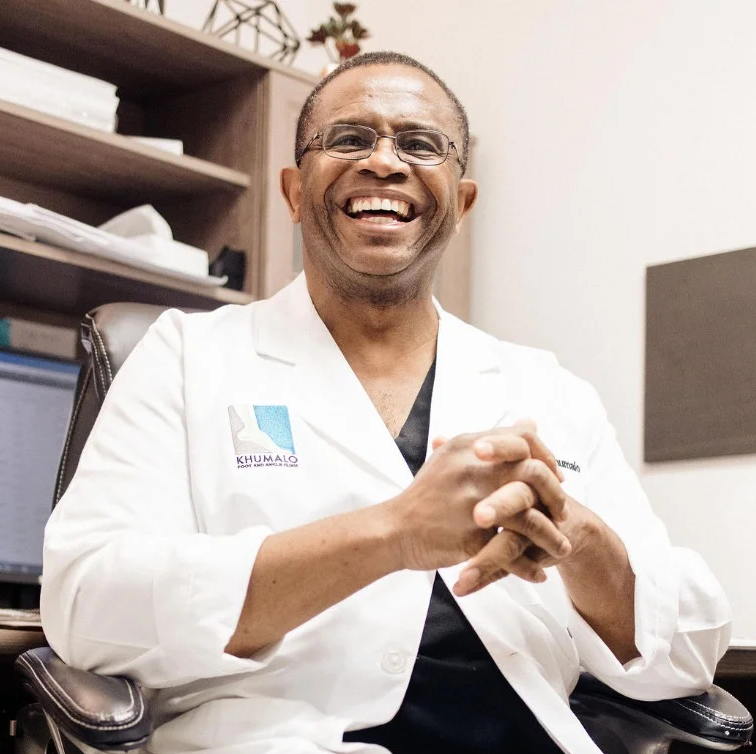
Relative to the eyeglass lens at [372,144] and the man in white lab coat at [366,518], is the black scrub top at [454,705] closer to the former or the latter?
the man in white lab coat at [366,518]

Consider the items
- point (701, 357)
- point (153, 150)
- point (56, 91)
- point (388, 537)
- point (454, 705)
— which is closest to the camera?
point (388, 537)

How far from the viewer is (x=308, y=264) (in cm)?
166

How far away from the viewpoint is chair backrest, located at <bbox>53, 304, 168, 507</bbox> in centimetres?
150

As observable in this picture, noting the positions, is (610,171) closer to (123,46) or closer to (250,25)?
(250,25)

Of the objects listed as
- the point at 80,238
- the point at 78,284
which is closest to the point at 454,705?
the point at 80,238

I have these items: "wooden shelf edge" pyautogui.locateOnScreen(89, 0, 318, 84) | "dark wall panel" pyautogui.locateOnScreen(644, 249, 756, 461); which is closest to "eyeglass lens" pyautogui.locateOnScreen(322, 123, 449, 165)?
"wooden shelf edge" pyautogui.locateOnScreen(89, 0, 318, 84)

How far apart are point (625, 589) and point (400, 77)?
77 cm

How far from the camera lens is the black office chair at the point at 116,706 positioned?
1079 millimetres

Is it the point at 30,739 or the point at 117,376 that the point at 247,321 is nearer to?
the point at 117,376

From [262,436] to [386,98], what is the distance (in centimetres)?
52

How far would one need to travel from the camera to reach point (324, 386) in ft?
4.91

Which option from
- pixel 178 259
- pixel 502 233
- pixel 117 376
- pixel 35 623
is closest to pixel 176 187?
pixel 178 259

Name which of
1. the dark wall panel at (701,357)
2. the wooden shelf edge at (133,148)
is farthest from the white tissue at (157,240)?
the dark wall panel at (701,357)

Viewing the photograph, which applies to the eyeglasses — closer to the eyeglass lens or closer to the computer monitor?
the eyeglass lens
